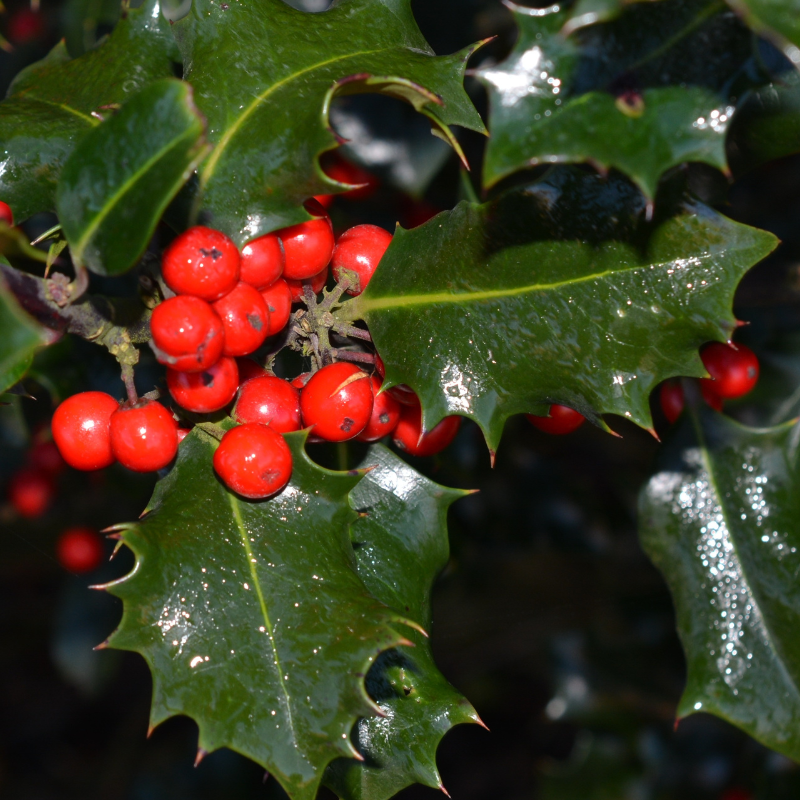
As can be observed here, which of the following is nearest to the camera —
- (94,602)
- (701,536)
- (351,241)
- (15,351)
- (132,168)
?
(15,351)

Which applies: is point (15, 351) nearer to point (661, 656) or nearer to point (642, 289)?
point (642, 289)

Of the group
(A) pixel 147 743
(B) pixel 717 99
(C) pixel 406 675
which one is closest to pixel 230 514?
(C) pixel 406 675

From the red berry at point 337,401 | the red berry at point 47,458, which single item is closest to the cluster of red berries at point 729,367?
the red berry at point 337,401

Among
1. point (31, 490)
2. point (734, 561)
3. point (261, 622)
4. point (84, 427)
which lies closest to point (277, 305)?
point (84, 427)

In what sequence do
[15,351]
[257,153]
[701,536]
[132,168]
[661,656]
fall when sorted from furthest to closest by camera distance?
[661,656]
[701,536]
[257,153]
[132,168]
[15,351]

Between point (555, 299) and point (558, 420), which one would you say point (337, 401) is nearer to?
point (555, 299)

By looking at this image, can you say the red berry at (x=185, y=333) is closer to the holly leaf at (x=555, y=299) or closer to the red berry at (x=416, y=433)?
the holly leaf at (x=555, y=299)

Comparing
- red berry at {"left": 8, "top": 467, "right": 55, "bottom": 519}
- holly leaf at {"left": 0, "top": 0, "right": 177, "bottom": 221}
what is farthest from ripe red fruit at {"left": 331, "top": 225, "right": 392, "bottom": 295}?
red berry at {"left": 8, "top": 467, "right": 55, "bottom": 519}
